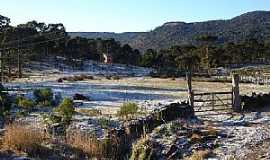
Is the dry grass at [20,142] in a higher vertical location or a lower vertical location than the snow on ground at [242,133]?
higher

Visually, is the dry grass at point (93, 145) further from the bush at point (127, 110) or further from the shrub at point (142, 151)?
the bush at point (127, 110)

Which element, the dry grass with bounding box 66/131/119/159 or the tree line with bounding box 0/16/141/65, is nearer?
the dry grass with bounding box 66/131/119/159

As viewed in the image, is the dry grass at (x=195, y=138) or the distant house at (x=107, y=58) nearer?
the dry grass at (x=195, y=138)

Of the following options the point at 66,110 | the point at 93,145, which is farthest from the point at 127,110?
the point at 93,145

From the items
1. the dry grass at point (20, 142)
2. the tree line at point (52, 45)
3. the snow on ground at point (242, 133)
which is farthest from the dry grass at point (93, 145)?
the tree line at point (52, 45)

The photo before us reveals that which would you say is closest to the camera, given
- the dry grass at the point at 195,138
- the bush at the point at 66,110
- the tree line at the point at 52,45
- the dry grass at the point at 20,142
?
the dry grass at the point at 20,142

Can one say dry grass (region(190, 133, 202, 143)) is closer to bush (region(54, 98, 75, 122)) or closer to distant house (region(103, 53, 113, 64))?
bush (region(54, 98, 75, 122))

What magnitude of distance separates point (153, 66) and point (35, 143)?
4004 inches

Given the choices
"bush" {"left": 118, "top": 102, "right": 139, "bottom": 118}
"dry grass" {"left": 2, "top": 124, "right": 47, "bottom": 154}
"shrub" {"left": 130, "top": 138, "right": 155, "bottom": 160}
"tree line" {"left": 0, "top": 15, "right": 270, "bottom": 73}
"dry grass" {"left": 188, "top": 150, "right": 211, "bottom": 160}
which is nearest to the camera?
"dry grass" {"left": 2, "top": 124, "right": 47, "bottom": 154}

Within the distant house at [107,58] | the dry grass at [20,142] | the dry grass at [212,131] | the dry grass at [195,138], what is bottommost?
the dry grass at [195,138]

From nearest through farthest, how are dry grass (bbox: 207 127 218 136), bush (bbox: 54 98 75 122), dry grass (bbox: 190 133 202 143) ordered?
1. dry grass (bbox: 190 133 202 143)
2. dry grass (bbox: 207 127 218 136)
3. bush (bbox: 54 98 75 122)

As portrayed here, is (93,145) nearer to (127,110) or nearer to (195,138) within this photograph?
(195,138)

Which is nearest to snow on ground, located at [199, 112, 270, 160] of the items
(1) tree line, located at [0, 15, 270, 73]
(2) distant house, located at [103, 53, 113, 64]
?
(1) tree line, located at [0, 15, 270, 73]

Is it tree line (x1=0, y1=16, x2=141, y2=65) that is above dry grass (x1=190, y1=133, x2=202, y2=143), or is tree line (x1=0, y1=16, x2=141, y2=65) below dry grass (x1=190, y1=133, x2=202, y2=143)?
above
